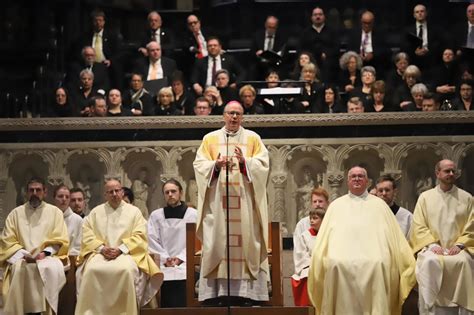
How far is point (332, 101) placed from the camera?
15.0 m

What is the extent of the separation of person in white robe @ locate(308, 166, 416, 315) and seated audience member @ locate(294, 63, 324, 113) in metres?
2.97

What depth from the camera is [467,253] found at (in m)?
11.8

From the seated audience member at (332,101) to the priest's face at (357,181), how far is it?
115 inches

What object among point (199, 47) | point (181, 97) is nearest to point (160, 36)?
point (199, 47)

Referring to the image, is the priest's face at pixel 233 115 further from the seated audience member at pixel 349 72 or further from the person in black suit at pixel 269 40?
the person in black suit at pixel 269 40

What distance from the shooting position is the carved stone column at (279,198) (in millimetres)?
14463

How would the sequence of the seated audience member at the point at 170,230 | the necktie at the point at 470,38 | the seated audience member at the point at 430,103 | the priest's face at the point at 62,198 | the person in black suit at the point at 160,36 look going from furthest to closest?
the person in black suit at the point at 160,36 < the necktie at the point at 470,38 < the seated audience member at the point at 430,103 < the priest's face at the point at 62,198 < the seated audience member at the point at 170,230

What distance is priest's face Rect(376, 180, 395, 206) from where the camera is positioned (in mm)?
12711

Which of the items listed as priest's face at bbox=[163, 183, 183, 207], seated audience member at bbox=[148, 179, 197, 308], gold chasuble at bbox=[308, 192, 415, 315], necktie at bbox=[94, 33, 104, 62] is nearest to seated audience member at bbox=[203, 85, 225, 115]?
necktie at bbox=[94, 33, 104, 62]

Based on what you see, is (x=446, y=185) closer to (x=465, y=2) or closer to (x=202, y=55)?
(x=202, y=55)

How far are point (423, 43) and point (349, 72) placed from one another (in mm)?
1147

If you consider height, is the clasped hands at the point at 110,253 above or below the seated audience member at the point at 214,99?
below

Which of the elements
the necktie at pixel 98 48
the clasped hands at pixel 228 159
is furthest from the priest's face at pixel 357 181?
the necktie at pixel 98 48

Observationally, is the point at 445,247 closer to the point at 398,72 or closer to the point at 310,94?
the point at 310,94
